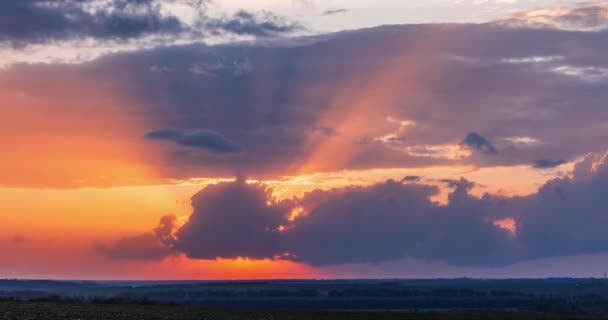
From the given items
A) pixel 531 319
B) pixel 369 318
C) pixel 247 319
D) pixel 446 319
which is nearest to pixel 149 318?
pixel 247 319

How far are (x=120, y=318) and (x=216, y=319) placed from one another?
40.9ft

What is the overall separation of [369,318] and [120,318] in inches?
1638

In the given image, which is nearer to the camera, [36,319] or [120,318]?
[36,319]

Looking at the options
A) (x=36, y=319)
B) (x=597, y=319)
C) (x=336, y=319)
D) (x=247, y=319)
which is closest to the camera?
(x=36, y=319)

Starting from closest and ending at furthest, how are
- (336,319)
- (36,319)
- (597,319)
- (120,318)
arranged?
1. (36,319)
2. (120,318)
3. (336,319)
4. (597,319)

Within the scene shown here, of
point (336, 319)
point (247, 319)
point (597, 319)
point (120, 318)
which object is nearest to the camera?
point (120, 318)

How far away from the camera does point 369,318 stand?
13938 cm

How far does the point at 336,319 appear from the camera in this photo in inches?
5212

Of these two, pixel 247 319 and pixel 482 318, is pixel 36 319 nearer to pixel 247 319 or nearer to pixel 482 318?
pixel 247 319

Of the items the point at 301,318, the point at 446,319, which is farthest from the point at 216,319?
the point at 446,319

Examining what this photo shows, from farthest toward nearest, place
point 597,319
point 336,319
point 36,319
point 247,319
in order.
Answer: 1. point 597,319
2. point 336,319
3. point 247,319
4. point 36,319

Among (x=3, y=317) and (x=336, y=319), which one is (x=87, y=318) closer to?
(x=3, y=317)

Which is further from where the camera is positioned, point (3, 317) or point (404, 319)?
point (404, 319)

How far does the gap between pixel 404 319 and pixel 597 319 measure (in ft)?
96.8
